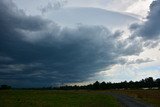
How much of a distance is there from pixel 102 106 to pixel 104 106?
0.96 ft

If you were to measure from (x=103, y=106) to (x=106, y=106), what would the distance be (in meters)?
0.44

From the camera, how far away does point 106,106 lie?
46375 mm

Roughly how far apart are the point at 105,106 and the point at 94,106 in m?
2.10

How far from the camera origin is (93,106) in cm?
4522

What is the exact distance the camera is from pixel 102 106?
152 ft

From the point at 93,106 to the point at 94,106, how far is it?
0.14 metres

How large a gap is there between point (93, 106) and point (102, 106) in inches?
71.9

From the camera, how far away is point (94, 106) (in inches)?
1780

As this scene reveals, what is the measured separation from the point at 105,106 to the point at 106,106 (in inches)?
6.6

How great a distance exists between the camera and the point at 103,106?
152 ft

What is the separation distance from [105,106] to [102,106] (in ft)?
1.48

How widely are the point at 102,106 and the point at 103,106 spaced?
15 cm
